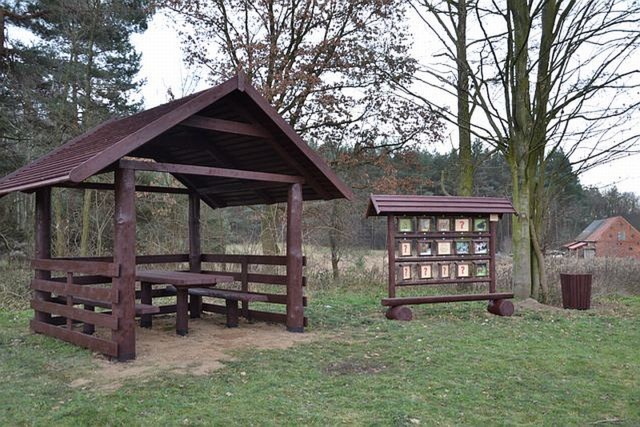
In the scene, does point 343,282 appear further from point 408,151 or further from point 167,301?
point 167,301

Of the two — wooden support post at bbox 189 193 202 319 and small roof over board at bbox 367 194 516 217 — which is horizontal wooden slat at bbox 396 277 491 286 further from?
wooden support post at bbox 189 193 202 319

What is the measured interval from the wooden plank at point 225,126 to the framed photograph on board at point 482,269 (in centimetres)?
474

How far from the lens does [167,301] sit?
38.5ft

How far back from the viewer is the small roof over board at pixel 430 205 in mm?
9234

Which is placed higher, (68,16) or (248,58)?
(68,16)

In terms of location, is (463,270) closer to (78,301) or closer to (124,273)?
(124,273)

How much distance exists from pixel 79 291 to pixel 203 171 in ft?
7.07

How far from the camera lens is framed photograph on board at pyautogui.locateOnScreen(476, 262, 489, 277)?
33.2ft

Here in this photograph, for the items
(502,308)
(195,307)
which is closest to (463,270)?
(502,308)

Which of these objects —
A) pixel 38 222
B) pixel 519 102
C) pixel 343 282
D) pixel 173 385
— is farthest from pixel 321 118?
pixel 173 385

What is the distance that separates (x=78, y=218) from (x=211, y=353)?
11.7 m

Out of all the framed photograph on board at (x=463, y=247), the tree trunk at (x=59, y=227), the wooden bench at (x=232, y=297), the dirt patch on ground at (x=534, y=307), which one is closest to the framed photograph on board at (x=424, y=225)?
the framed photograph on board at (x=463, y=247)

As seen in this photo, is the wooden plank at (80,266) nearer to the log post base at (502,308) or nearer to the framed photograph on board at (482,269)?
the framed photograph on board at (482,269)

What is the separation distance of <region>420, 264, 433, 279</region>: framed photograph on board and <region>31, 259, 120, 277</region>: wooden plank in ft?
17.1
